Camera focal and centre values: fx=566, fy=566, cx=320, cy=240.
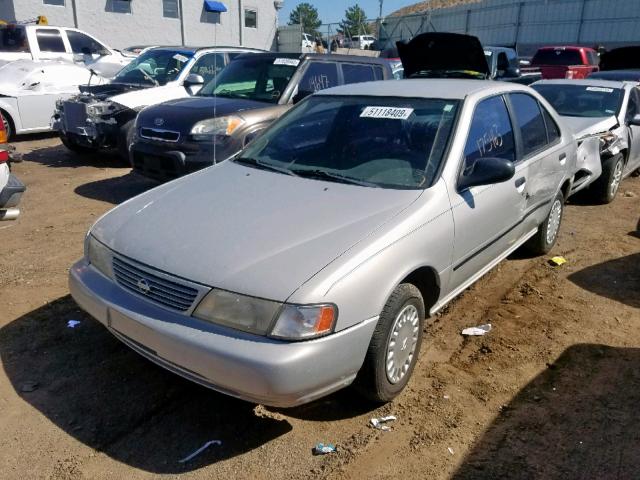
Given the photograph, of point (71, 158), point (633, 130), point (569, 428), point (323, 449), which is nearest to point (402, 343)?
point (323, 449)

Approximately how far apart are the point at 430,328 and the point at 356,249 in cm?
A: 152

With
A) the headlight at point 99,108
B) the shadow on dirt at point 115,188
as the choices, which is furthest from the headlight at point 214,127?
the headlight at point 99,108

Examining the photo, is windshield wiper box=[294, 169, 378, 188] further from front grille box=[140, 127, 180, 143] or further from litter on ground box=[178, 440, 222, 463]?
front grille box=[140, 127, 180, 143]

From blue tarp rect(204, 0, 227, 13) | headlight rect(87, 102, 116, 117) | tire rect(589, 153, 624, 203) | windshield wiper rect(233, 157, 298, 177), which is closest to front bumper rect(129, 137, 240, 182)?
headlight rect(87, 102, 116, 117)

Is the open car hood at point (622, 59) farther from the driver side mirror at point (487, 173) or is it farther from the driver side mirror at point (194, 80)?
the driver side mirror at point (487, 173)

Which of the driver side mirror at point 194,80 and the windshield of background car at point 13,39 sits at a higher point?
the windshield of background car at point 13,39

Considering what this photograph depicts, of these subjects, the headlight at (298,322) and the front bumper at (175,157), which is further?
the front bumper at (175,157)

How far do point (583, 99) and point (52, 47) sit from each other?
10921 mm

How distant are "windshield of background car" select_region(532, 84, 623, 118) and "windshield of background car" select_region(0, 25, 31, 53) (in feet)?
34.8

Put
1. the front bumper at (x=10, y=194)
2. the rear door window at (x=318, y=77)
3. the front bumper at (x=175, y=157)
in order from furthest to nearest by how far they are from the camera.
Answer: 1. the rear door window at (x=318, y=77)
2. the front bumper at (x=175, y=157)
3. the front bumper at (x=10, y=194)

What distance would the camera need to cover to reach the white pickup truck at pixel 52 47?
479 inches

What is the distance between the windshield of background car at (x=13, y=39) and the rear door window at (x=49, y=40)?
28 centimetres

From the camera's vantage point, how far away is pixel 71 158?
938 cm

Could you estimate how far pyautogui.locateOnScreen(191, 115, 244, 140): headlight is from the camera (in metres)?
6.39
